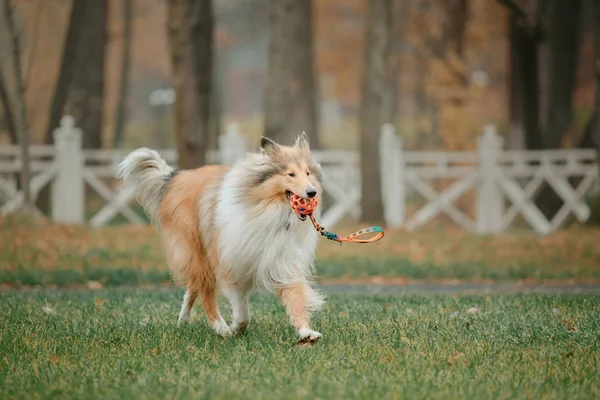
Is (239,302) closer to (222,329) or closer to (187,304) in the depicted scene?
(222,329)

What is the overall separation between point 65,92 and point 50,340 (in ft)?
58.9

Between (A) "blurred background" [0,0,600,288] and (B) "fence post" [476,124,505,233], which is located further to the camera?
(B) "fence post" [476,124,505,233]

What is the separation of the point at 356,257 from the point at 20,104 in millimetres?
7614

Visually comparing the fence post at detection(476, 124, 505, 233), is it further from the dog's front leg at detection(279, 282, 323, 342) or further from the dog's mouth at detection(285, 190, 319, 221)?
the dog's mouth at detection(285, 190, 319, 221)

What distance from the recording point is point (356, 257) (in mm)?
15844

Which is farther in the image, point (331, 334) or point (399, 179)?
point (399, 179)

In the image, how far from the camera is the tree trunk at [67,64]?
25266 millimetres

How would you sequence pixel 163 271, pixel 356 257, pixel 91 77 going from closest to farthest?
pixel 163 271
pixel 356 257
pixel 91 77

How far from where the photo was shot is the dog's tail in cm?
987

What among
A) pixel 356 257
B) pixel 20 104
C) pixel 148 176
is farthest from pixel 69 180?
pixel 148 176

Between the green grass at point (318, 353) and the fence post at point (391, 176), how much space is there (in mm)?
11851

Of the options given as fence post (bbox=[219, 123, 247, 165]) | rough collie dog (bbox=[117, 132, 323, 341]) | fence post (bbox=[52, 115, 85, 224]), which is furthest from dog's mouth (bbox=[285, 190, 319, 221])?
fence post (bbox=[52, 115, 85, 224])

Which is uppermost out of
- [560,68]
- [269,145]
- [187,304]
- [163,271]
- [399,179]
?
[560,68]

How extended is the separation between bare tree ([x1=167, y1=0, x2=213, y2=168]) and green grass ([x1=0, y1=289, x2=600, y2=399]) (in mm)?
8376
